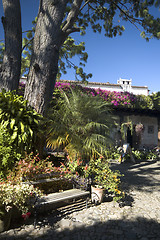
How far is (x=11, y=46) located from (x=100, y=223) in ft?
17.1

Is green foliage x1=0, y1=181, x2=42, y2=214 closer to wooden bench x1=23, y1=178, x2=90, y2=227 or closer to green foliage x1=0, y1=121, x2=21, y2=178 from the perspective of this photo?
wooden bench x1=23, y1=178, x2=90, y2=227

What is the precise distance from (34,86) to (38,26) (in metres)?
1.89

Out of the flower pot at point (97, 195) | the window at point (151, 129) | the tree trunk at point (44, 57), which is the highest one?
the tree trunk at point (44, 57)

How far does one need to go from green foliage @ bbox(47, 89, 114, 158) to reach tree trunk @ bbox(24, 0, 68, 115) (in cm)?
55

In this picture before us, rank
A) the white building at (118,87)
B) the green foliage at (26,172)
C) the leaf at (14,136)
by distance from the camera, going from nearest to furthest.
A: the green foliage at (26,172) → the leaf at (14,136) → the white building at (118,87)

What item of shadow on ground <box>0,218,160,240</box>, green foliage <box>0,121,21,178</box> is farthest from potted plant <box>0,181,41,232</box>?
green foliage <box>0,121,21,178</box>

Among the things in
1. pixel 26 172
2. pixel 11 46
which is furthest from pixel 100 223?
pixel 11 46

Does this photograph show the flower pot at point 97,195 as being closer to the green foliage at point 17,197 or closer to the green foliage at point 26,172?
the green foliage at point 26,172

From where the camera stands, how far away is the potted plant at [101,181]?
4.23 meters

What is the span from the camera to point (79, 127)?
16.8ft

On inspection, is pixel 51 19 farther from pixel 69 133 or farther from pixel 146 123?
pixel 146 123

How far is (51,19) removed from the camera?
5.25 metres

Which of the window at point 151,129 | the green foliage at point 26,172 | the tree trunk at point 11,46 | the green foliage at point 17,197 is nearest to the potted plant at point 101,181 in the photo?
the green foliage at point 26,172

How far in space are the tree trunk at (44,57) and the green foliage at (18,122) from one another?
58cm
